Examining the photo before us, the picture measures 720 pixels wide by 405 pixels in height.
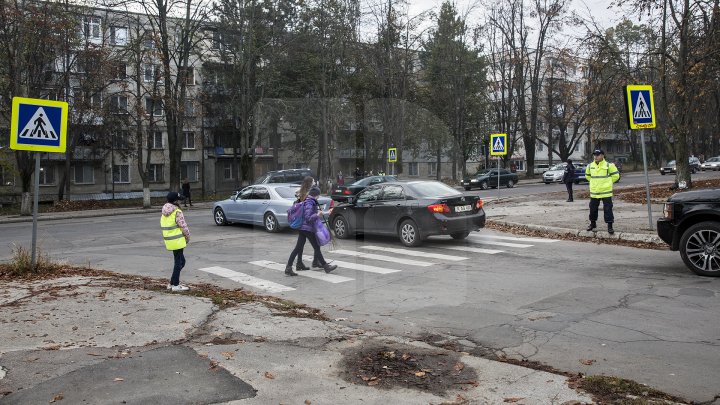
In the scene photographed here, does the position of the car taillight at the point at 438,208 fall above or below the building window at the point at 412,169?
below

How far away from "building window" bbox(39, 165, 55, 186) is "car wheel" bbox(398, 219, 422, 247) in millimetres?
42923

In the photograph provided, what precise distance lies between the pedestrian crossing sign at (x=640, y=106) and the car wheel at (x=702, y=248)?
4.60m

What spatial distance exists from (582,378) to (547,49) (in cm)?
5006

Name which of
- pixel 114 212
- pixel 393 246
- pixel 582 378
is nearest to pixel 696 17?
pixel 393 246

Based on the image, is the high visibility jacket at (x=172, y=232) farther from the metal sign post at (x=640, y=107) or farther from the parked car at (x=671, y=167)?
the parked car at (x=671, y=167)

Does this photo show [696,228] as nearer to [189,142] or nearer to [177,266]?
[177,266]

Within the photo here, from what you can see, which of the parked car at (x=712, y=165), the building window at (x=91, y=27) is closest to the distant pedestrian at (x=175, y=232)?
the building window at (x=91, y=27)

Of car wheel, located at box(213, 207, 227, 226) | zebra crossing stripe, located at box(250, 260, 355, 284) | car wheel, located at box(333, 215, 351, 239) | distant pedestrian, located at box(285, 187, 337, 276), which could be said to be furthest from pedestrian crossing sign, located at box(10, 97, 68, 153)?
car wheel, located at box(213, 207, 227, 226)

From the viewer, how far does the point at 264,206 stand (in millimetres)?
17375

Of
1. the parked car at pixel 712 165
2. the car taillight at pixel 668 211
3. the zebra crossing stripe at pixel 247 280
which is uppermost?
the parked car at pixel 712 165

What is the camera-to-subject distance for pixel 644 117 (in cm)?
1276

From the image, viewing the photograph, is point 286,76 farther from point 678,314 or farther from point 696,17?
point 678,314

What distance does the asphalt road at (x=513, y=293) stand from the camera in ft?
17.8

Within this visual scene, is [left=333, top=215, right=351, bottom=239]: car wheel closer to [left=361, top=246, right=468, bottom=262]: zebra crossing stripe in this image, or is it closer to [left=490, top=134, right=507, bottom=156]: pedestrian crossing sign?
[left=361, top=246, right=468, bottom=262]: zebra crossing stripe
